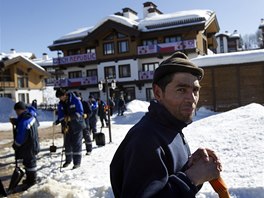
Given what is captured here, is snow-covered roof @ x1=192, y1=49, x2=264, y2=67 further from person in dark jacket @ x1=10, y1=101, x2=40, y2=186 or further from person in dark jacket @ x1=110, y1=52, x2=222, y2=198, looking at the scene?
person in dark jacket @ x1=110, y1=52, x2=222, y2=198

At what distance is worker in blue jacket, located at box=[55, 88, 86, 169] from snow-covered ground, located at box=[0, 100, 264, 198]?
0.37m

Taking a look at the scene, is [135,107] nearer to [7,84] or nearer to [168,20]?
[168,20]

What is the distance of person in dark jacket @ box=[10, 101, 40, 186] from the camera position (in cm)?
673

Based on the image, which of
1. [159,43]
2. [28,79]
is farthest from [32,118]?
[28,79]

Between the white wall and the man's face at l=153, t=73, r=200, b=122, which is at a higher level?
the white wall

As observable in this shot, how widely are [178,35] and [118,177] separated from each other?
3327cm

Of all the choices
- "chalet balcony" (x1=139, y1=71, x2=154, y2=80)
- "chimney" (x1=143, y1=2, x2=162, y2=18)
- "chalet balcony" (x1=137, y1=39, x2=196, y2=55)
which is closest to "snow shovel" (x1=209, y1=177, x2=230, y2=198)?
"chalet balcony" (x1=137, y1=39, x2=196, y2=55)

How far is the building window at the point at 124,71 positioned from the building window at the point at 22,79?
1453cm

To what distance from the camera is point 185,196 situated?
150 centimetres

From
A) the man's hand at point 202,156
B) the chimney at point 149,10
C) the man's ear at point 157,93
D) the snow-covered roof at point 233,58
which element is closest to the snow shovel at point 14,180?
the man's ear at point 157,93

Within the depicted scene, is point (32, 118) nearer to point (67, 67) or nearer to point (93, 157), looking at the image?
point (93, 157)

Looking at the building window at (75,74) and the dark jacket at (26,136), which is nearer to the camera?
the dark jacket at (26,136)

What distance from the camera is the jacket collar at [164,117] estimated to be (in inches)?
68.8

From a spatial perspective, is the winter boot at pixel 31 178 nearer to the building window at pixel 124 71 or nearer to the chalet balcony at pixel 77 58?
the building window at pixel 124 71
